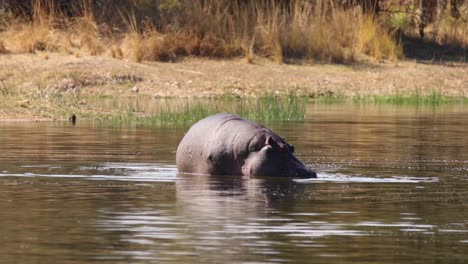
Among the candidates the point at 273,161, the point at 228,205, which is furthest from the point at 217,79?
the point at 228,205

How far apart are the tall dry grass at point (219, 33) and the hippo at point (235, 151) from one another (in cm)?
1540

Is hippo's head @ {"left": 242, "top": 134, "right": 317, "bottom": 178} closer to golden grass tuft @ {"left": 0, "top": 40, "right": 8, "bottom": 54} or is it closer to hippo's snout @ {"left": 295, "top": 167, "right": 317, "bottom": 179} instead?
hippo's snout @ {"left": 295, "top": 167, "right": 317, "bottom": 179}

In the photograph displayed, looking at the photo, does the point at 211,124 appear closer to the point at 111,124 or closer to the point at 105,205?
→ the point at 105,205

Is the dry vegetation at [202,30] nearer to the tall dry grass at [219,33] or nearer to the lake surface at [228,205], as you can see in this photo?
the tall dry grass at [219,33]

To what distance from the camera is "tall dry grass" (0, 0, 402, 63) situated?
2881 centimetres

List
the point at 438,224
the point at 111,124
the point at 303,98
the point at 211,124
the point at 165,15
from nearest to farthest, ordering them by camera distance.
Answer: the point at 438,224 → the point at 211,124 → the point at 111,124 → the point at 303,98 → the point at 165,15

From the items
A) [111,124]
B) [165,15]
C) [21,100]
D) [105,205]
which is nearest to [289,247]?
[105,205]

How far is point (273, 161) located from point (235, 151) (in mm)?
396

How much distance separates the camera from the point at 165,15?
101 feet

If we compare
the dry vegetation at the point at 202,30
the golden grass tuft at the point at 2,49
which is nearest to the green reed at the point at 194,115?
the golden grass tuft at the point at 2,49

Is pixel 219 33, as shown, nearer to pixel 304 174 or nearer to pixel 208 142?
pixel 208 142

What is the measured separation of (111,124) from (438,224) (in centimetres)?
1084

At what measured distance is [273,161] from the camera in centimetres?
1254

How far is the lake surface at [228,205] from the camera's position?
8.25m
